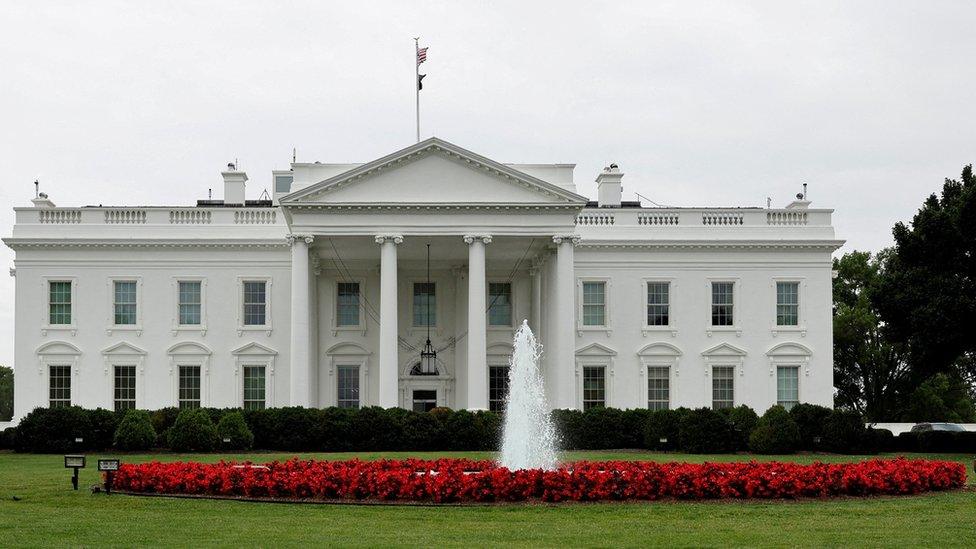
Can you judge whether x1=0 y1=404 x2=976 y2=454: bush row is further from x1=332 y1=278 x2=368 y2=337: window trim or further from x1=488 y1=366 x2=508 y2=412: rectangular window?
x1=332 y1=278 x2=368 y2=337: window trim

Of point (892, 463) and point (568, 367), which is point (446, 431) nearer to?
point (568, 367)

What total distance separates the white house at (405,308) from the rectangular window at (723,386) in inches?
2.6

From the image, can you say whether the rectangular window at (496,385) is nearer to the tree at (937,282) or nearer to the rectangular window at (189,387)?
the rectangular window at (189,387)

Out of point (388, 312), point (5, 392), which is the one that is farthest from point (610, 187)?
point (5, 392)

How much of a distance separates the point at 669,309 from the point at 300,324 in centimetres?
1468

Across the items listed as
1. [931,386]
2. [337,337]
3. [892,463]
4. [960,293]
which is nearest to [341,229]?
[337,337]

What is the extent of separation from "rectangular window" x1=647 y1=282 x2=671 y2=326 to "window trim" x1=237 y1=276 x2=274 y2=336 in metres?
14.7

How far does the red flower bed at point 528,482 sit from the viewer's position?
2062 centimetres

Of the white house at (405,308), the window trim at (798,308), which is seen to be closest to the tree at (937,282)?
the window trim at (798,308)

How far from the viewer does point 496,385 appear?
49.2m

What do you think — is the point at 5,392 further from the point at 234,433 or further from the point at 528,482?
the point at 528,482

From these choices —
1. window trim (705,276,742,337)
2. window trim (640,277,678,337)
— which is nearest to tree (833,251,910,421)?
window trim (705,276,742,337)

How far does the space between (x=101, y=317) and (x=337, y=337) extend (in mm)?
9004

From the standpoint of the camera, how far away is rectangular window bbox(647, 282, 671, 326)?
4897 cm
